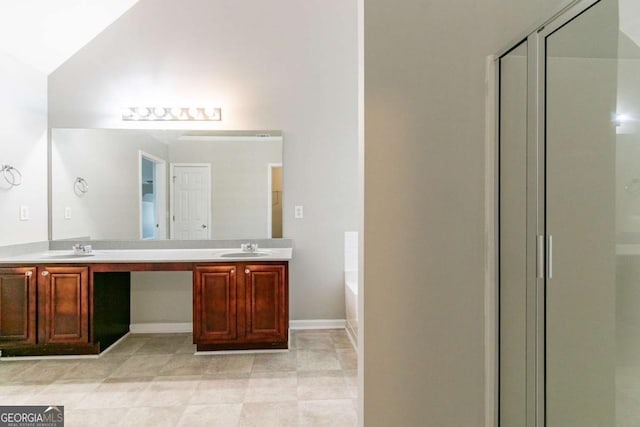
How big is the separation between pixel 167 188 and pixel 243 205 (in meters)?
0.73

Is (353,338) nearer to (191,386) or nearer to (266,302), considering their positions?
(266,302)

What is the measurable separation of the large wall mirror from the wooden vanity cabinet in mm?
634

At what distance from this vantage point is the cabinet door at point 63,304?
102 inches

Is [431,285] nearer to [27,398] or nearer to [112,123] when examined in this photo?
[27,398]

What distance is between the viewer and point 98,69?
3.18 metres

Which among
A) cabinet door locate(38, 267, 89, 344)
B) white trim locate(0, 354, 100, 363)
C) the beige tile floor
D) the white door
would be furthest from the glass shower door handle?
white trim locate(0, 354, 100, 363)

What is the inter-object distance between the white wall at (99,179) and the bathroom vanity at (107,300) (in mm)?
394

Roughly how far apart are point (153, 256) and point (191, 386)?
1095mm

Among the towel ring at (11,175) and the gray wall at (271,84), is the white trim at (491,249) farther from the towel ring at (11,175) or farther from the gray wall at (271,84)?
the towel ring at (11,175)

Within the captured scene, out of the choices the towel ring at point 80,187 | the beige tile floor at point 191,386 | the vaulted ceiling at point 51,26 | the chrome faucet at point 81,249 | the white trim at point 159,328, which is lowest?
the beige tile floor at point 191,386

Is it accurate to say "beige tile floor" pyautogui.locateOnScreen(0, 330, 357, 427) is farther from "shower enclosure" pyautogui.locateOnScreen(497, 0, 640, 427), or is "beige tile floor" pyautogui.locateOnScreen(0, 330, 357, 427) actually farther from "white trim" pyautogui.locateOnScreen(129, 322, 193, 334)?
"shower enclosure" pyautogui.locateOnScreen(497, 0, 640, 427)

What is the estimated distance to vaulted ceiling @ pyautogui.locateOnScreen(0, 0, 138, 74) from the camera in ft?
8.30

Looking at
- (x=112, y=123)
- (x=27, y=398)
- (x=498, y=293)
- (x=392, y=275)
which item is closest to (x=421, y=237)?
(x=392, y=275)

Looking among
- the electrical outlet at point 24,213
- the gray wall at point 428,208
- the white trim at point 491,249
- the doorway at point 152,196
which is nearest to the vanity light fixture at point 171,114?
the doorway at point 152,196
